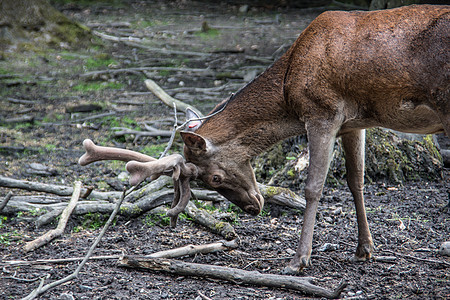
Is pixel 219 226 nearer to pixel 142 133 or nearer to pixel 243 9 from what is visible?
pixel 142 133

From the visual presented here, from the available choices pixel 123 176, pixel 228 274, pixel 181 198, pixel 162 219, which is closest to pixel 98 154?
pixel 181 198

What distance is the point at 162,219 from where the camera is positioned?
572 centimetres

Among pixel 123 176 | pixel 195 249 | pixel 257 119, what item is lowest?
pixel 123 176

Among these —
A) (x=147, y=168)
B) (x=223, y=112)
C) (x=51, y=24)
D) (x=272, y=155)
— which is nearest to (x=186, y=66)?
(x=51, y=24)

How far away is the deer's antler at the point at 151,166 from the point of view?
4.13 meters

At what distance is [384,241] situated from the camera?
531 centimetres

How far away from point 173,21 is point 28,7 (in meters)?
4.86

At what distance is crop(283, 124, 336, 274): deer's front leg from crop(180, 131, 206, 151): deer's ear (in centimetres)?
98

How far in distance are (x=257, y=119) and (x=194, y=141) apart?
652mm

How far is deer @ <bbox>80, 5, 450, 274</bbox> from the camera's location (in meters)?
4.27

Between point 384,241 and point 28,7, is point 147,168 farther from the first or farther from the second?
point 28,7

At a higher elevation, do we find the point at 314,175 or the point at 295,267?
the point at 314,175

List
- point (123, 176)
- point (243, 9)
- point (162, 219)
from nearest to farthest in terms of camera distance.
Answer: point (162, 219) → point (123, 176) → point (243, 9)

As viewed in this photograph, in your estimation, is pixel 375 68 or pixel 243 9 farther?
pixel 243 9
